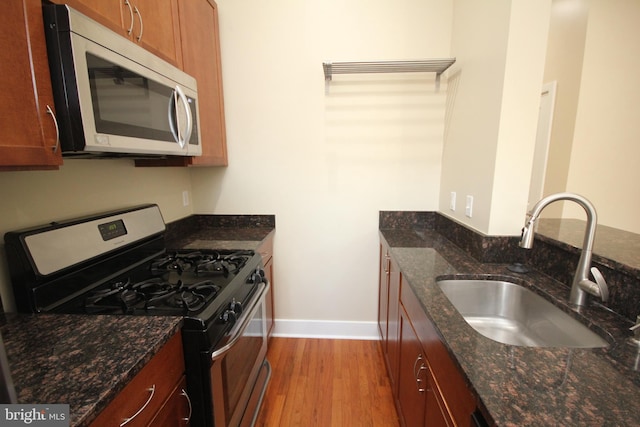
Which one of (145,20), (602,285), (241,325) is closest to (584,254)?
(602,285)

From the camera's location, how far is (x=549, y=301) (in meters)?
1.07

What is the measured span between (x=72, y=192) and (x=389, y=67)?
74.1 inches

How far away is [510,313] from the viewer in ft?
4.12

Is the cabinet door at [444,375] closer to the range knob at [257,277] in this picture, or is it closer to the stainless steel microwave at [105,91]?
the range knob at [257,277]

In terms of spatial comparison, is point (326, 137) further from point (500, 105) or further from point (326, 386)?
point (326, 386)

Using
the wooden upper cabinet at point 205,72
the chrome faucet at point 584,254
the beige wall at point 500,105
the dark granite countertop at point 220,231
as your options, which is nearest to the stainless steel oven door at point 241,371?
the dark granite countertop at point 220,231

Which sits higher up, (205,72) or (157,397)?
(205,72)

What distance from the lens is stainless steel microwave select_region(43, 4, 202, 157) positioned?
0.82 m

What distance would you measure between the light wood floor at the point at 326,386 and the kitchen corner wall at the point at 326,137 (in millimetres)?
231

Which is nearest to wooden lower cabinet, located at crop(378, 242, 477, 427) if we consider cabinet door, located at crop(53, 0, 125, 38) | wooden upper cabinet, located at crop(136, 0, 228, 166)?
wooden upper cabinet, located at crop(136, 0, 228, 166)

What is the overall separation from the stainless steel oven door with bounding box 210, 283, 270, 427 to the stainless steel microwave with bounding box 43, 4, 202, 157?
2.77 ft

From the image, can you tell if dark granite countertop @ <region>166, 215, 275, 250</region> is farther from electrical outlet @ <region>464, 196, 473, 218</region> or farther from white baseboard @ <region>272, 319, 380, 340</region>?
electrical outlet @ <region>464, 196, 473, 218</region>

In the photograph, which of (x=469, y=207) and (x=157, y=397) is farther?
(x=469, y=207)

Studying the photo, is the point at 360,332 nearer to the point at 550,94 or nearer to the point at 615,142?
the point at 615,142
